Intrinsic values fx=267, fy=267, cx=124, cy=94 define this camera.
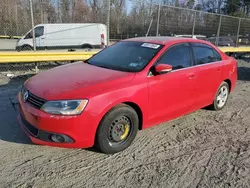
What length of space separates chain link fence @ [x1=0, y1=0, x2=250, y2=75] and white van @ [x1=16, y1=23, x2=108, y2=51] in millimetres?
97

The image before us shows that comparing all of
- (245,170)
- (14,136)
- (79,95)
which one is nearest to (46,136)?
(79,95)

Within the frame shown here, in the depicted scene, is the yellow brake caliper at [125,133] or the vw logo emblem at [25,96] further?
the yellow brake caliper at [125,133]

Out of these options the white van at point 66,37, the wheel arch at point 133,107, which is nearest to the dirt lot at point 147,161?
the wheel arch at point 133,107

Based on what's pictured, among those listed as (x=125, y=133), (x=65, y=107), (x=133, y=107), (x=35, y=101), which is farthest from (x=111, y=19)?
(x=65, y=107)

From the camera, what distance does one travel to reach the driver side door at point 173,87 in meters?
4.02

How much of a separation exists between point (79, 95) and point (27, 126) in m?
0.90

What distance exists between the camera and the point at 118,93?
351cm

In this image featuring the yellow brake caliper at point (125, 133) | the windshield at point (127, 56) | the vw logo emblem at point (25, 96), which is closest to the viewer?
the vw logo emblem at point (25, 96)

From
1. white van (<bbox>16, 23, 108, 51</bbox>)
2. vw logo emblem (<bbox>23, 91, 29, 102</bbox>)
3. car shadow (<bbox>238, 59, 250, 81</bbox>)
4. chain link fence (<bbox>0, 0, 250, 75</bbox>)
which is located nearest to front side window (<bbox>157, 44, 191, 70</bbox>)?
vw logo emblem (<bbox>23, 91, 29, 102</bbox>)

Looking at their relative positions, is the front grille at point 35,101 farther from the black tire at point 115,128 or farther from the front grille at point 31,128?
the black tire at point 115,128

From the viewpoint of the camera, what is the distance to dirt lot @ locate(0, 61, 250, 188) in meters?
3.10

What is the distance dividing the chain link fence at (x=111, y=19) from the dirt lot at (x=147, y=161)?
562 cm

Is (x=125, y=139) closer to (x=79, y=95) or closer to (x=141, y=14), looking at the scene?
(x=79, y=95)

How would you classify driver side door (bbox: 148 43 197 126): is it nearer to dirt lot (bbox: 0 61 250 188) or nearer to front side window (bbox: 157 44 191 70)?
front side window (bbox: 157 44 191 70)
